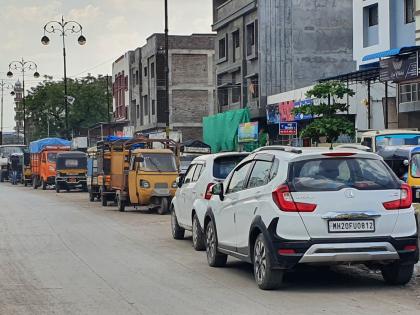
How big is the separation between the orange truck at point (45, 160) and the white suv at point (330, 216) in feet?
145

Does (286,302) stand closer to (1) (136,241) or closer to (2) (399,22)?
(1) (136,241)

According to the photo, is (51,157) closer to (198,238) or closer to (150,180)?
(150,180)

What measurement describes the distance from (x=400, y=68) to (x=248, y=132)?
59.4ft

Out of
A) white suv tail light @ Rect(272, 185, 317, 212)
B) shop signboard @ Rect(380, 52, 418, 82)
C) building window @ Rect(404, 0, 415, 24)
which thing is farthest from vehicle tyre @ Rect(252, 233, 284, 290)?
building window @ Rect(404, 0, 415, 24)

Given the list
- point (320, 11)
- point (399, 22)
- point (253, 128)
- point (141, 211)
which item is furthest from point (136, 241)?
point (320, 11)

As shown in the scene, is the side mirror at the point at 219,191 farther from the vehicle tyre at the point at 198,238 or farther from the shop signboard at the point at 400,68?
the shop signboard at the point at 400,68

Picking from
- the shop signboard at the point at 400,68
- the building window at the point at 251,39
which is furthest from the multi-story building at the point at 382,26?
the building window at the point at 251,39

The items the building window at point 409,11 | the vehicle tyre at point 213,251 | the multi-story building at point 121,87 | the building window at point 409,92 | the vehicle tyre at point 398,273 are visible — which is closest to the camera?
the vehicle tyre at point 398,273

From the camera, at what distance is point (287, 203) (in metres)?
9.96

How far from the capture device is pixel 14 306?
9.48 metres

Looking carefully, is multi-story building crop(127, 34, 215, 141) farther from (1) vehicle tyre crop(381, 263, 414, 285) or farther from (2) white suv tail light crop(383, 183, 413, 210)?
(2) white suv tail light crop(383, 183, 413, 210)

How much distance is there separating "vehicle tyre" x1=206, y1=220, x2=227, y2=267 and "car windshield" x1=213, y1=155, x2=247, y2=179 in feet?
10.9

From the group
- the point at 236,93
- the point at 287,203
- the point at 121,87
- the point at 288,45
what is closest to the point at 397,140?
the point at 287,203

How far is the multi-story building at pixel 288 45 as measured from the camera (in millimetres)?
46500
